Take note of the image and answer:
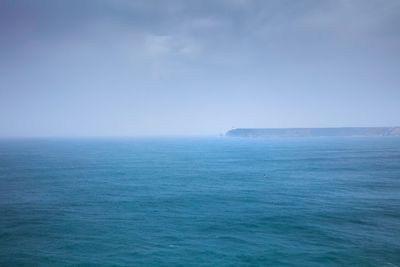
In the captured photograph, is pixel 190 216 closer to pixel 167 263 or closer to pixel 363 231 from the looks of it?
pixel 167 263

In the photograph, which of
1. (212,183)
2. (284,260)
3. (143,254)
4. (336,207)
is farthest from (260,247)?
(212,183)

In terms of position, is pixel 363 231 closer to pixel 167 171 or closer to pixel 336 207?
pixel 336 207

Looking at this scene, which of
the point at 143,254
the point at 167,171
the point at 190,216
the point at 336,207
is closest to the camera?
the point at 143,254

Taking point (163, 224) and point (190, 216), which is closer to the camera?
Result: point (163, 224)

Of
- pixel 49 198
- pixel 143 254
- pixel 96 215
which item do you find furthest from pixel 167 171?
pixel 143 254

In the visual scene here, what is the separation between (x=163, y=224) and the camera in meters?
44.7

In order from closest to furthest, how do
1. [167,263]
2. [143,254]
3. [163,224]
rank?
[167,263] → [143,254] → [163,224]

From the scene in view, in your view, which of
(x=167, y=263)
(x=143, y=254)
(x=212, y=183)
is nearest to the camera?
(x=167, y=263)

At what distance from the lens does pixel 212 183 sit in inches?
3029

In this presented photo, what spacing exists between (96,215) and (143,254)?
16801mm

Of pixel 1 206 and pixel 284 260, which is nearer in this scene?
pixel 284 260

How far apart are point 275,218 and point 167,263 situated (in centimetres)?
2011

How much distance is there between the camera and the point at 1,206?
53688mm

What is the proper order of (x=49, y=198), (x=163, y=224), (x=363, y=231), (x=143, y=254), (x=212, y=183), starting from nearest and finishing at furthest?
(x=143, y=254)
(x=363, y=231)
(x=163, y=224)
(x=49, y=198)
(x=212, y=183)
